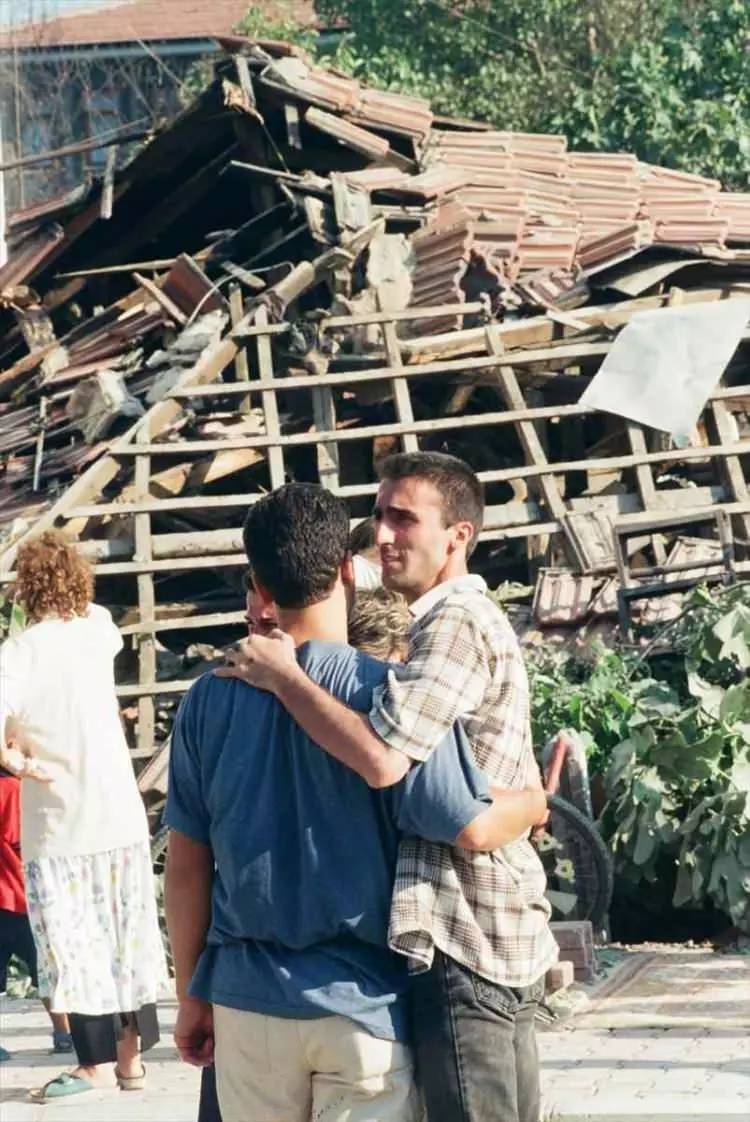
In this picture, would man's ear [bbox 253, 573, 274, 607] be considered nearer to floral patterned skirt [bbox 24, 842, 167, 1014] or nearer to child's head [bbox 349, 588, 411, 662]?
child's head [bbox 349, 588, 411, 662]

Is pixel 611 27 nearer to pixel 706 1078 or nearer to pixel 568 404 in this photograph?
pixel 568 404

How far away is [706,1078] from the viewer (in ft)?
21.6

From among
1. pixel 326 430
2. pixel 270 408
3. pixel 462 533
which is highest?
pixel 270 408

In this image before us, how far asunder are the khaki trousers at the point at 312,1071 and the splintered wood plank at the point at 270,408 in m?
9.14

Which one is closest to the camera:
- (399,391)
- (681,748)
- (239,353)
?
(681,748)

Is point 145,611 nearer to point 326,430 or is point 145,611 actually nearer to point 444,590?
point 326,430

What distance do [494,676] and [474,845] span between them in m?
0.36

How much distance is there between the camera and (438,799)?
3279 mm

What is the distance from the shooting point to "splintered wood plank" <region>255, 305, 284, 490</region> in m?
12.6

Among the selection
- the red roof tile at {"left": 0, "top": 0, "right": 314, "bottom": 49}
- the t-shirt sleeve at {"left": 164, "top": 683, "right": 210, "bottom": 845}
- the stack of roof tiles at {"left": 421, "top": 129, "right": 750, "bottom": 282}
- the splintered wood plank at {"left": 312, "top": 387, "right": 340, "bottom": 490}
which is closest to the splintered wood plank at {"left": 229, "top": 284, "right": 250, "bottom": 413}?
the splintered wood plank at {"left": 312, "top": 387, "right": 340, "bottom": 490}

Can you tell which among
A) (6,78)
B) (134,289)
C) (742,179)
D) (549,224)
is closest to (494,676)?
(549,224)

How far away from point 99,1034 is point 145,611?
5606mm

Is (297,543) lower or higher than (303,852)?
higher

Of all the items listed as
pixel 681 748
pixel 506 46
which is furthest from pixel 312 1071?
pixel 506 46
